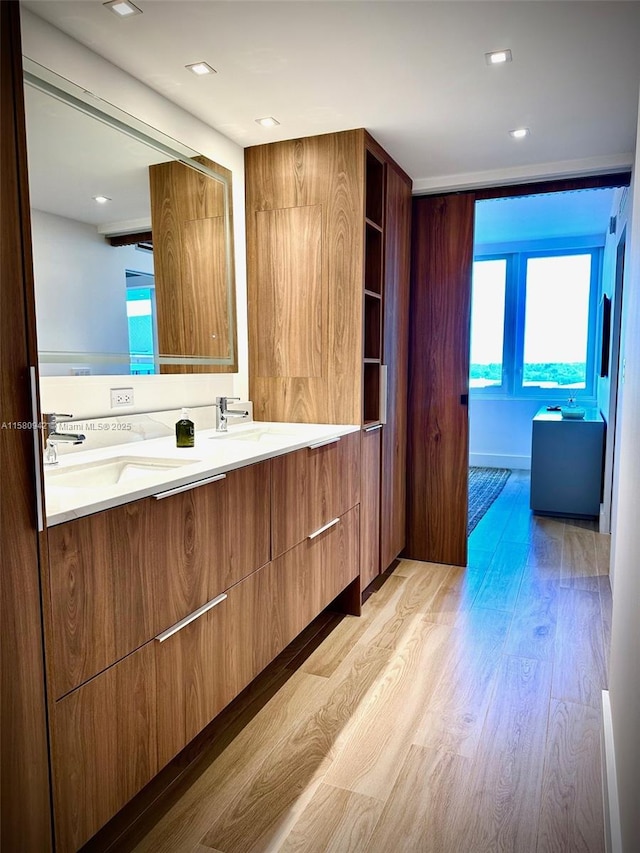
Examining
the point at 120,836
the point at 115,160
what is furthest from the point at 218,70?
the point at 120,836

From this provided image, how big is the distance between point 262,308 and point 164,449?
3.56 ft

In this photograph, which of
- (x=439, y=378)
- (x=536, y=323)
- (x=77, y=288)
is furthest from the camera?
(x=536, y=323)

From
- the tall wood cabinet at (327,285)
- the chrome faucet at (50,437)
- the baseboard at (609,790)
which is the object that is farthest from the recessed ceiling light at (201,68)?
the baseboard at (609,790)

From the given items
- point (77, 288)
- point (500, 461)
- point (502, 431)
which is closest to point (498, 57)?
point (77, 288)

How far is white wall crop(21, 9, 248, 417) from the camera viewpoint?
179 cm

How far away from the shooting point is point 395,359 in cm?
320

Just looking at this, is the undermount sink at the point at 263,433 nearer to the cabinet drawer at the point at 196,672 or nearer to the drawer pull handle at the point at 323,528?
the drawer pull handle at the point at 323,528

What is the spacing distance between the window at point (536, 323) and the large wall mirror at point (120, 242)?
4.05 meters

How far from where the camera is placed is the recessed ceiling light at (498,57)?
1903 mm

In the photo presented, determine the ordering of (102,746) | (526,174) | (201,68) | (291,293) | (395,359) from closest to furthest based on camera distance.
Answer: (102,746) < (201,68) < (291,293) < (526,174) < (395,359)

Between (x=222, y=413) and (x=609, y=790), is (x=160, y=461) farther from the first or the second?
(x=609, y=790)

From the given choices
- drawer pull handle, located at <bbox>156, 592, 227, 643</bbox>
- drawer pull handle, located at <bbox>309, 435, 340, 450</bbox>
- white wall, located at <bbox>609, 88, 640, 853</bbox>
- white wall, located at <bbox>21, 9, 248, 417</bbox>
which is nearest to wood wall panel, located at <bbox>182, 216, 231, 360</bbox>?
white wall, located at <bbox>21, 9, 248, 417</bbox>

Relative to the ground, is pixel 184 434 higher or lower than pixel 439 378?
lower

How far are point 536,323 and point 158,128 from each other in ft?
16.6
